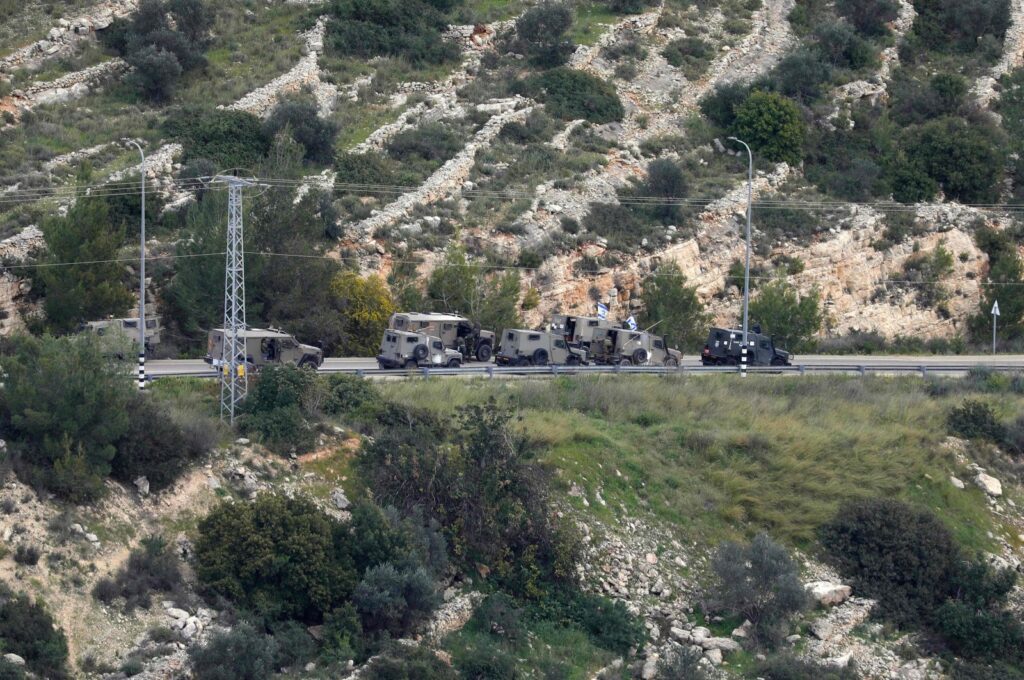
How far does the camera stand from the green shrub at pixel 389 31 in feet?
233

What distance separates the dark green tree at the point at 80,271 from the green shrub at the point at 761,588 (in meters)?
23.8

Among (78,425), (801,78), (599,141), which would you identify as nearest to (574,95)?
(599,141)

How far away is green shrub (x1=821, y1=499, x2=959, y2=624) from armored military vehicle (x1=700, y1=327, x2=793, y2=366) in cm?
1207

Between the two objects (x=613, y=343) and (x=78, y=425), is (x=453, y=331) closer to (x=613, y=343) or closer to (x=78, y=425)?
(x=613, y=343)

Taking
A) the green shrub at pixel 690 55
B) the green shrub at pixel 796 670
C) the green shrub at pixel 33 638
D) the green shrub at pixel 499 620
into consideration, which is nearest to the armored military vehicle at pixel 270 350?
the green shrub at pixel 499 620

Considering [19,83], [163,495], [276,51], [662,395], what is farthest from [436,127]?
[163,495]

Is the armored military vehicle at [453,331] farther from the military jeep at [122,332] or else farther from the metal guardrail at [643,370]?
the military jeep at [122,332]

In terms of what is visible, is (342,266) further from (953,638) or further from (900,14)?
(900,14)

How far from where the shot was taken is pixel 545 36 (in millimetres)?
72375

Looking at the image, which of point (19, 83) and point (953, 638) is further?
point (19, 83)

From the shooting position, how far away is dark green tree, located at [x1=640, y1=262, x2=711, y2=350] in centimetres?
5388

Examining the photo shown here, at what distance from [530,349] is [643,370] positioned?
3645mm

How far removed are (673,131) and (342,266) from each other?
23.3m

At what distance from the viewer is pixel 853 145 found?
70.4 m
